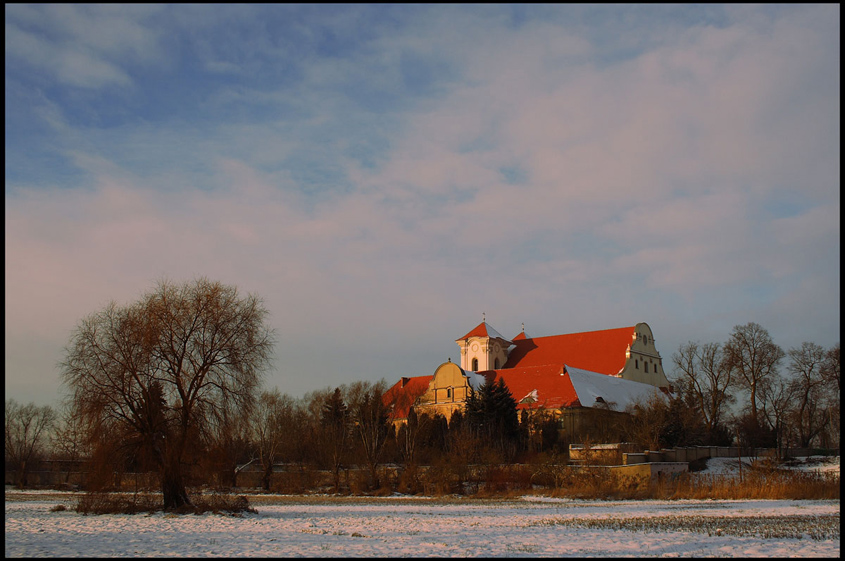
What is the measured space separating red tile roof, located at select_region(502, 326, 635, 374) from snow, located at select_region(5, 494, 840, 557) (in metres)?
50.4

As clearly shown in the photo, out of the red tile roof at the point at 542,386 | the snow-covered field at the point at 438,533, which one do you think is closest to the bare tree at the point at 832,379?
the red tile roof at the point at 542,386

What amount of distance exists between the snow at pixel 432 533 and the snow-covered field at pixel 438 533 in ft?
0.09

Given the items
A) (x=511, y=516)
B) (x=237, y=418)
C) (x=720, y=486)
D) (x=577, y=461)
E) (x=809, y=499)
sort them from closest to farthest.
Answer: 1. (x=511, y=516)
2. (x=237, y=418)
3. (x=809, y=499)
4. (x=720, y=486)
5. (x=577, y=461)

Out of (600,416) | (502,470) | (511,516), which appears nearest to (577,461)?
(502,470)

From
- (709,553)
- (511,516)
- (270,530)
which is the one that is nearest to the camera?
(709,553)

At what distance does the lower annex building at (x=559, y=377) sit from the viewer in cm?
5984

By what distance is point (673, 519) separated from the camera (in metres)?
21.3

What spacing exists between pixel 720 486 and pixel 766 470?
7373 mm

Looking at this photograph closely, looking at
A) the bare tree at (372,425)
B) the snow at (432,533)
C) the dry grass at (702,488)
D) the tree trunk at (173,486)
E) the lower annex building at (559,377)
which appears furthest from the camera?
the lower annex building at (559,377)

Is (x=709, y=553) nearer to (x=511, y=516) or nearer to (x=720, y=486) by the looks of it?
(x=511, y=516)

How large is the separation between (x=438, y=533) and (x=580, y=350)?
6498cm

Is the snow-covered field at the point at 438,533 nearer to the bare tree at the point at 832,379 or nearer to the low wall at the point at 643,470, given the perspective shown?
the low wall at the point at 643,470

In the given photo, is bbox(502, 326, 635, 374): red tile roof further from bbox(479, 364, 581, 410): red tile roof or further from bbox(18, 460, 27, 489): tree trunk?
bbox(18, 460, 27, 489): tree trunk

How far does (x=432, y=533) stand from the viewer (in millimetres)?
17094
